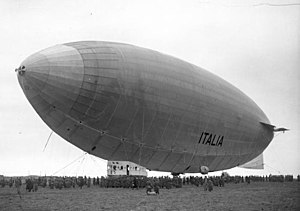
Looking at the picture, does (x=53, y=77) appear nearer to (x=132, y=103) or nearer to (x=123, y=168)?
(x=132, y=103)

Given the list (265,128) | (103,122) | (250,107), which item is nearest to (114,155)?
(103,122)

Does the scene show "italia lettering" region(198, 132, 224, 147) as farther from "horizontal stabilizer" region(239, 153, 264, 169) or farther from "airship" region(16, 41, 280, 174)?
"horizontal stabilizer" region(239, 153, 264, 169)

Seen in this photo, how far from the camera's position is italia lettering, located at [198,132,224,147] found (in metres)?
22.1

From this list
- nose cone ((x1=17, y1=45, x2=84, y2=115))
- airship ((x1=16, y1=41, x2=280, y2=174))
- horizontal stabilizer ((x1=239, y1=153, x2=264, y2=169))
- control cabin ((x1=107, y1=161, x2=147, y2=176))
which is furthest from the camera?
horizontal stabilizer ((x1=239, y1=153, x2=264, y2=169))

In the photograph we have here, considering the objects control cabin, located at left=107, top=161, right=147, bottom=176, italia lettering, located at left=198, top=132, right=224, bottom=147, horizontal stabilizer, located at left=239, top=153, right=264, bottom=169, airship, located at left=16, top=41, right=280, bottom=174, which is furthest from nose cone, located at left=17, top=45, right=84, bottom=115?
horizontal stabilizer, located at left=239, top=153, right=264, bottom=169

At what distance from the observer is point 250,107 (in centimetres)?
2738

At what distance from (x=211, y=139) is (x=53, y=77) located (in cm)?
1154

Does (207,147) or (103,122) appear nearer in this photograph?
(103,122)

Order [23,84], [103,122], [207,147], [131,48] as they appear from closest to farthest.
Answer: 1. [23,84]
2. [103,122]
3. [131,48]
4. [207,147]

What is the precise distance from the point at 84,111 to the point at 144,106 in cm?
306

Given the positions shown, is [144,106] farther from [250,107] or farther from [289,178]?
[289,178]

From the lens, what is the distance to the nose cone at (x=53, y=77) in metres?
14.9

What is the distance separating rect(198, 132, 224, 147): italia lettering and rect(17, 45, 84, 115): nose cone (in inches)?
366

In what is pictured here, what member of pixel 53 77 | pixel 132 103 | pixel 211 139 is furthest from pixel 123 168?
pixel 53 77
